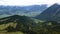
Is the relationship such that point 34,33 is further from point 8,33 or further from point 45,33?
point 8,33

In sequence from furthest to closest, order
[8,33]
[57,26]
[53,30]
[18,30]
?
1. [57,26]
2. [53,30]
3. [18,30]
4. [8,33]

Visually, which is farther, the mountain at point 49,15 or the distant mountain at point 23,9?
the distant mountain at point 23,9

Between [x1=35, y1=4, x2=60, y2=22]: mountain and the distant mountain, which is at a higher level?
the distant mountain

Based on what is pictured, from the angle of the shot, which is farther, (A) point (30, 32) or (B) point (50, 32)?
(B) point (50, 32)

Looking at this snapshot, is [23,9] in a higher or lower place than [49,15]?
higher

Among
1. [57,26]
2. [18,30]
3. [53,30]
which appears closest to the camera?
[18,30]

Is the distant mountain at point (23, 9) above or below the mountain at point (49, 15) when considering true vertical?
above

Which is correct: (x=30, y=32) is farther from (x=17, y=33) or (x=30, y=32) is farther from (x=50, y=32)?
(x=50, y=32)

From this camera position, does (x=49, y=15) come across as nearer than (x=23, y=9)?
Yes

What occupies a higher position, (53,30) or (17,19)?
(17,19)

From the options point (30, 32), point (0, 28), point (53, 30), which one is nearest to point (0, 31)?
point (0, 28)

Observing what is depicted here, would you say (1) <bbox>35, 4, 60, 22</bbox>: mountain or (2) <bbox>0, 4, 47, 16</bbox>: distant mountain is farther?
(2) <bbox>0, 4, 47, 16</bbox>: distant mountain
